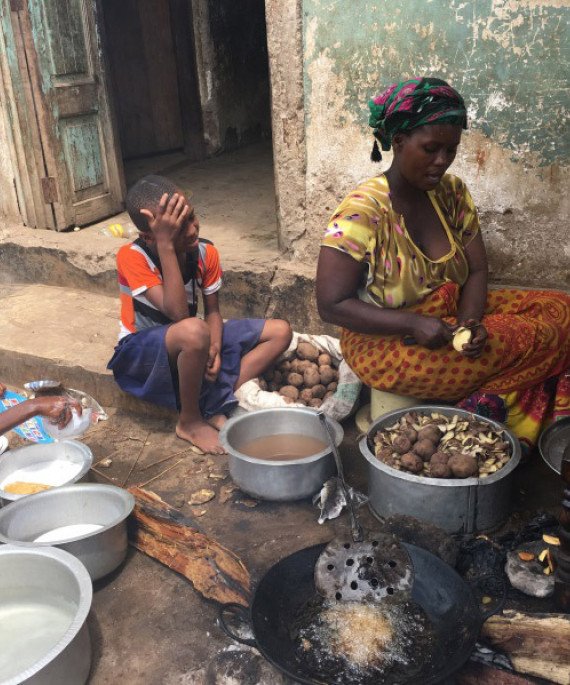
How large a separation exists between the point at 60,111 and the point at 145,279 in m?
2.43

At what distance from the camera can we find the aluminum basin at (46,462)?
116 inches

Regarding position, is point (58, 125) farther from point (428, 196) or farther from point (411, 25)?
point (428, 196)

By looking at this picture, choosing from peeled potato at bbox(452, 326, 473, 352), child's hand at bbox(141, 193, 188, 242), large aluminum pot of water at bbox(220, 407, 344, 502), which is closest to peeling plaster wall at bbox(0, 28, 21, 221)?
child's hand at bbox(141, 193, 188, 242)

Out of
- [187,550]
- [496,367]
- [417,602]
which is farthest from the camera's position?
[496,367]

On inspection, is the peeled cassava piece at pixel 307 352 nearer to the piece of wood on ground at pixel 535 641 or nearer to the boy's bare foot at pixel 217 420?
the boy's bare foot at pixel 217 420

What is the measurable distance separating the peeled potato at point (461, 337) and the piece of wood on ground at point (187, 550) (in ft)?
3.84

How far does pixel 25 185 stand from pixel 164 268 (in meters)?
2.54

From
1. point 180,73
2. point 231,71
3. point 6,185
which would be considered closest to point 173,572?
point 6,185

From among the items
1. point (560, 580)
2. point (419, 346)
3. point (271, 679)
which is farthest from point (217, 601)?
point (419, 346)

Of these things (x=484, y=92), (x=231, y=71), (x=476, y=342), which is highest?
(x=484, y=92)

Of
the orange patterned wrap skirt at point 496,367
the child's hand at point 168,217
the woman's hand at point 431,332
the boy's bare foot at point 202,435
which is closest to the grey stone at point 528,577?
the orange patterned wrap skirt at point 496,367

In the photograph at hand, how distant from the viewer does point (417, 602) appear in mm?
2111

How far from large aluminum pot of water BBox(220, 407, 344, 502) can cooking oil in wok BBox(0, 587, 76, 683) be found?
870mm

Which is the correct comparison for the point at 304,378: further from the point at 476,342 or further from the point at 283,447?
the point at 476,342
